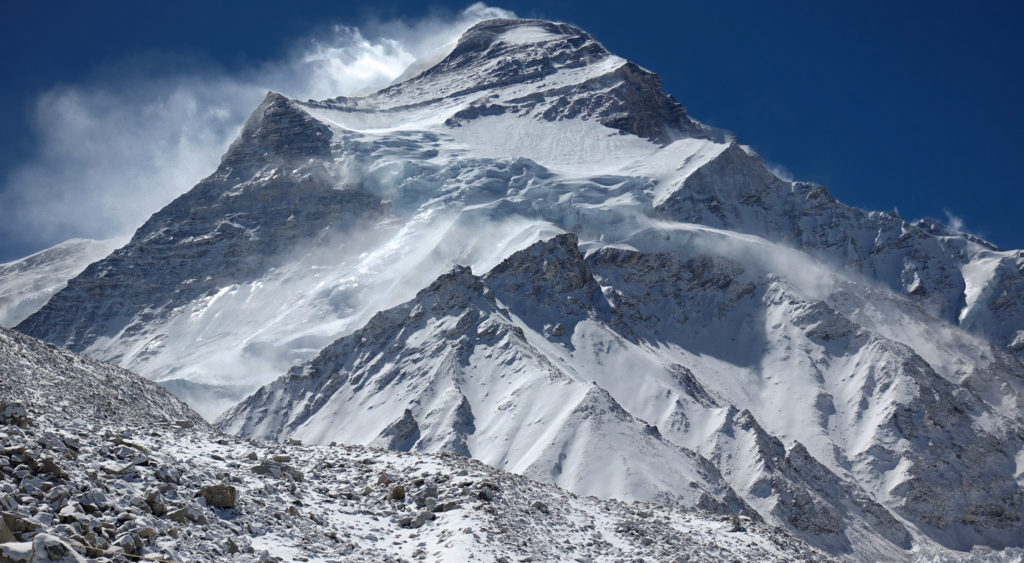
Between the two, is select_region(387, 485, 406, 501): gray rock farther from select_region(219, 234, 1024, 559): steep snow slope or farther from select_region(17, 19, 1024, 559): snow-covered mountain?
select_region(17, 19, 1024, 559): snow-covered mountain

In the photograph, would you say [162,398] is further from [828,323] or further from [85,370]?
[828,323]

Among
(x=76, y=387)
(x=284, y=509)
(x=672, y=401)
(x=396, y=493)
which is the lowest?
(x=284, y=509)

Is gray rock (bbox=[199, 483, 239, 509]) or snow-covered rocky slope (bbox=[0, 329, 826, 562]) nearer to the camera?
snow-covered rocky slope (bbox=[0, 329, 826, 562])

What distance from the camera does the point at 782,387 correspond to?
168250mm

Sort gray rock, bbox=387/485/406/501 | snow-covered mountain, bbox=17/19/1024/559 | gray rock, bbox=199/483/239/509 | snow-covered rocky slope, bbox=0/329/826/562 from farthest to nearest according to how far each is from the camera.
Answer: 1. snow-covered mountain, bbox=17/19/1024/559
2. gray rock, bbox=387/485/406/501
3. gray rock, bbox=199/483/239/509
4. snow-covered rocky slope, bbox=0/329/826/562

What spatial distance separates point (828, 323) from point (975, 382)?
3526 centimetres

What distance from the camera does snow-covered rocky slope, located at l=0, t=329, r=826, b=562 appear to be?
18.9 metres

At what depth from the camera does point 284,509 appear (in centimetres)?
2516

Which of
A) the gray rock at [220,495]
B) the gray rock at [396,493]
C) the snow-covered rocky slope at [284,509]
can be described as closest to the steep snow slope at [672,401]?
the snow-covered rocky slope at [284,509]

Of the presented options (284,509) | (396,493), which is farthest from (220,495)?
(396,493)

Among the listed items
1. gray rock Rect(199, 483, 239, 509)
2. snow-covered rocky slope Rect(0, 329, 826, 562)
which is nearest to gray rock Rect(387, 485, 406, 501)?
snow-covered rocky slope Rect(0, 329, 826, 562)

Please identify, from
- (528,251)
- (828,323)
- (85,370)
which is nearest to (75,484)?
(85,370)

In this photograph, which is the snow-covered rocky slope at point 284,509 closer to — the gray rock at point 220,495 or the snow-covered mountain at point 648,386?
the gray rock at point 220,495

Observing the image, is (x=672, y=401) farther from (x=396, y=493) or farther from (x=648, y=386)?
(x=396, y=493)
